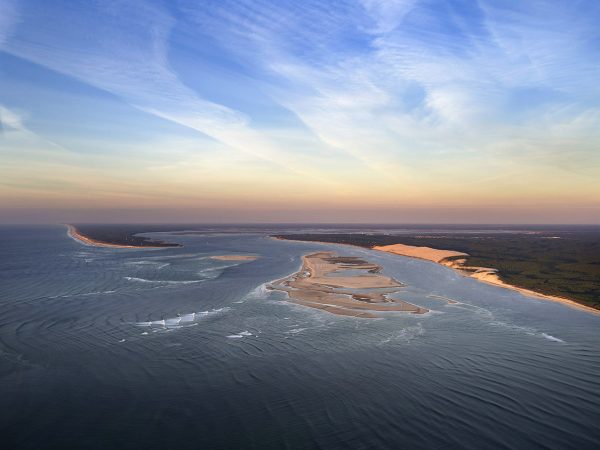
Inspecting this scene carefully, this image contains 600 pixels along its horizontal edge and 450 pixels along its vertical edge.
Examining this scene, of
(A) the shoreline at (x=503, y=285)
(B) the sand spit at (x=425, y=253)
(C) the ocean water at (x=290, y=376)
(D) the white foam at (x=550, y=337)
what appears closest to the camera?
(C) the ocean water at (x=290, y=376)

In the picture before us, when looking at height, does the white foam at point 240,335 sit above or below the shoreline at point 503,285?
below

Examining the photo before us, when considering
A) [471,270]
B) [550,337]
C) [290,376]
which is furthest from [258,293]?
[471,270]

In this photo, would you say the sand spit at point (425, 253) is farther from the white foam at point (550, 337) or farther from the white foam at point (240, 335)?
the white foam at point (240, 335)

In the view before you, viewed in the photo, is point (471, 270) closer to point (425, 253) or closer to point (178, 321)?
point (425, 253)

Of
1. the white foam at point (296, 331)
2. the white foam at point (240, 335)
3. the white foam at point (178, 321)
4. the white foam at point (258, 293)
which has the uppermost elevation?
the white foam at point (296, 331)

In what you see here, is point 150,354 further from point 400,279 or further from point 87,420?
point 400,279

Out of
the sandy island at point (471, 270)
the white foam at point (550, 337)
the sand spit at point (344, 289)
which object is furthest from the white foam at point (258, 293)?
the sandy island at point (471, 270)

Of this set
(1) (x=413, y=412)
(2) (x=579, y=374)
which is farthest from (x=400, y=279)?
(1) (x=413, y=412)
